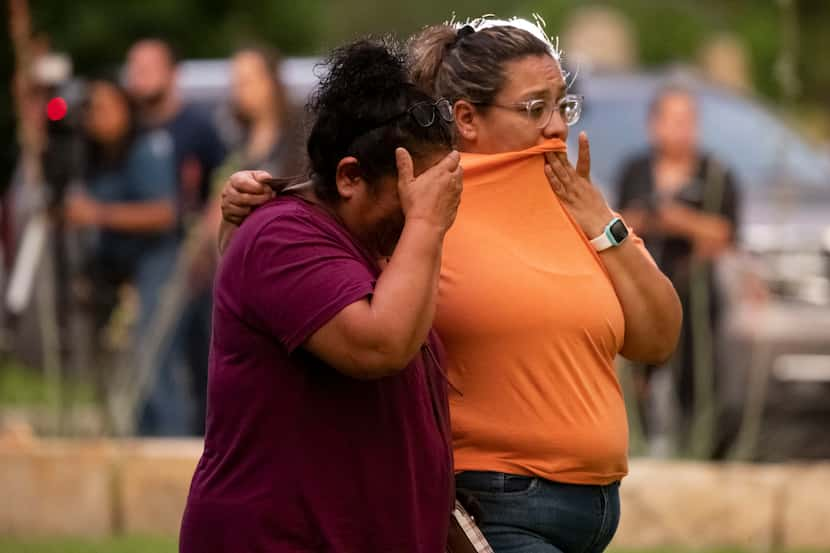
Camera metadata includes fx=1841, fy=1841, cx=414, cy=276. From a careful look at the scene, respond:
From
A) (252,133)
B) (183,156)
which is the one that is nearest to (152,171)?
(183,156)

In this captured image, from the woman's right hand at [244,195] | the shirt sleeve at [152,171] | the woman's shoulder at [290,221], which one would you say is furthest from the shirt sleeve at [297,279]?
the shirt sleeve at [152,171]

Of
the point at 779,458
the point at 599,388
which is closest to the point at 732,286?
the point at 779,458

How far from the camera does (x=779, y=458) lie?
7.81m

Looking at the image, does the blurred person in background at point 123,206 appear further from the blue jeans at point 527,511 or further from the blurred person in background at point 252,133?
the blue jeans at point 527,511

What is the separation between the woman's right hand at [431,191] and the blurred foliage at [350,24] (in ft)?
13.2

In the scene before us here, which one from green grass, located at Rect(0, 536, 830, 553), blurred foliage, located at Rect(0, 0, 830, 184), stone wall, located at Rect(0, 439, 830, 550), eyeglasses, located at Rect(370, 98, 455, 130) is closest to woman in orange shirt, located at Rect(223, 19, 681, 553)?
eyeglasses, located at Rect(370, 98, 455, 130)

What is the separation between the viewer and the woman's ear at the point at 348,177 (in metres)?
3.42

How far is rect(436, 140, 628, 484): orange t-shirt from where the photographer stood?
3824 millimetres

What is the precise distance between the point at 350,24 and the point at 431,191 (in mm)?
28082

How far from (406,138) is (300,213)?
0.79ft

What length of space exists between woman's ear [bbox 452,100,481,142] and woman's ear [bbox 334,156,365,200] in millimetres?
594

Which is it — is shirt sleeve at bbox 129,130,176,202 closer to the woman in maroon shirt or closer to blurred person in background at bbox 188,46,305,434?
blurred person in background at bbox 188,46,305,434

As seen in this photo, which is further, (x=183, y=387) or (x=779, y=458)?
(x=183, y=387)

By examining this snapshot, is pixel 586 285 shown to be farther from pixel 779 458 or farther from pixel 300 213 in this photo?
pixel 779 458
